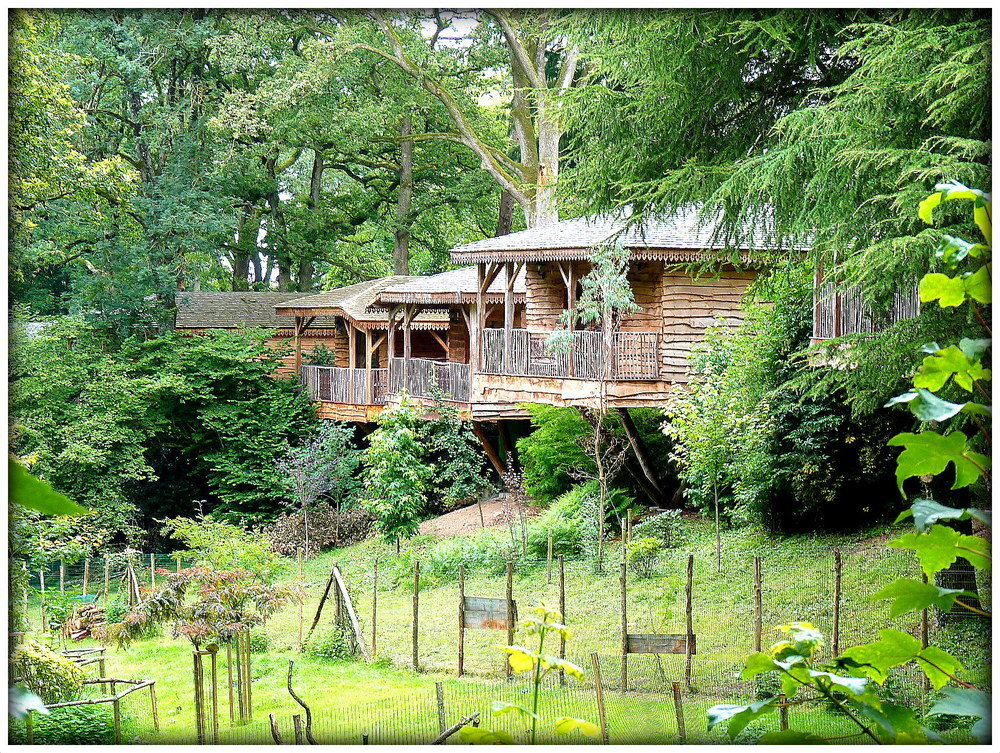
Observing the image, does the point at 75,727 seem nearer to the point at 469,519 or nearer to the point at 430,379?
the point at 469,519

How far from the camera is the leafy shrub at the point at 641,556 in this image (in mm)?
10481

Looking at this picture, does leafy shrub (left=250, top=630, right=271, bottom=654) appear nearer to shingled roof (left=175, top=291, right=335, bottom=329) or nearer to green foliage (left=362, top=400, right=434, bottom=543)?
green foliage (left=362, top=400, right=434, bottom=543)

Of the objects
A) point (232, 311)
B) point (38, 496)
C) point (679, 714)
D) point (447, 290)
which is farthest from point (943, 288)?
point (232, 311)

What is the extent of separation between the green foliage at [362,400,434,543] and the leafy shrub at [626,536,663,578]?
410 centimetres

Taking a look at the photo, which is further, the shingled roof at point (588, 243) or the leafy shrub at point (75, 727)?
the shingled roof at point (588, 243)

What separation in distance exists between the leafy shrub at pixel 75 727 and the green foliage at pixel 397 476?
22.1 feet

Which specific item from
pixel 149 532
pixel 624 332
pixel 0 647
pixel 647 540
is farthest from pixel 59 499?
pixel 149 532

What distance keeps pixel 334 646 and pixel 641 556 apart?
3.50 m

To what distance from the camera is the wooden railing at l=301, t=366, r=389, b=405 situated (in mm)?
17672

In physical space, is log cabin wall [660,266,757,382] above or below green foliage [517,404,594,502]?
above

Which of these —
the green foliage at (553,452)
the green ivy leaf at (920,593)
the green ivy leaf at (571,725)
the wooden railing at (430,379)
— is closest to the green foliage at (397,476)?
the wooden railing at (430,379)

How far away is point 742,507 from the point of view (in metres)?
11.0

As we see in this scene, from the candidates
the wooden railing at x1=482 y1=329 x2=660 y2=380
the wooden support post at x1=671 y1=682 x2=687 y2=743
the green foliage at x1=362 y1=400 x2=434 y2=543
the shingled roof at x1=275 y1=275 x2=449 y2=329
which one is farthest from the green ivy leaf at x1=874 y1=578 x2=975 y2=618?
the shingled roof at x1=275 y1=275 x2=449 y2=329

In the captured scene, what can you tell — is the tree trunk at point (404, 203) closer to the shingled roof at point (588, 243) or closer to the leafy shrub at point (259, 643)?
the shingled roof at point (588, 243)
